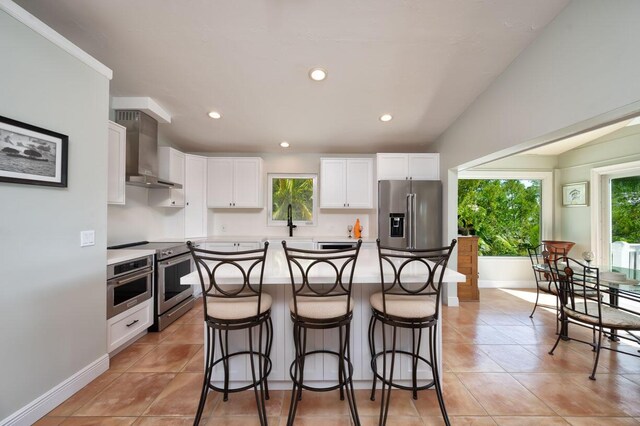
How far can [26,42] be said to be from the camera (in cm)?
150

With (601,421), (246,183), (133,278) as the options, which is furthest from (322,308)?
(246,183)

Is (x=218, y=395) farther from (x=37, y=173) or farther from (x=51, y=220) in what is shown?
(x=37, y=173)

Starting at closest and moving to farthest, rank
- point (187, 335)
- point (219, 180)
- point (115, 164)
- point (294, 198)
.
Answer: point (115, 164)
point (187, 335)
point (219, 180)
point (294, 198)

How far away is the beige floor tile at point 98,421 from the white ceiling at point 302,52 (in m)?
2.93

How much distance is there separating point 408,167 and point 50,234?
4.04 metres

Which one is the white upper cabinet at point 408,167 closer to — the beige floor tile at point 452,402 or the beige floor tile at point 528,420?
the beige floor tile at point 452,402

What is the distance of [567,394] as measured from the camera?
1827mm

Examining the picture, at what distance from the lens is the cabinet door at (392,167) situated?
3.89 metres

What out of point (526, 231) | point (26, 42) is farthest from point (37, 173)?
point (526, 231)

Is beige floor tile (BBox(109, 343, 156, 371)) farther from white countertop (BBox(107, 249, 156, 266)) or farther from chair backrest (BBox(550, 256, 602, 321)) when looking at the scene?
chair backrest (BBox(550, 256, 602, 321))

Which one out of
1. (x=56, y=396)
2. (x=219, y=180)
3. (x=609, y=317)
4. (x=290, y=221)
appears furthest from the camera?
(x=290, y=221)

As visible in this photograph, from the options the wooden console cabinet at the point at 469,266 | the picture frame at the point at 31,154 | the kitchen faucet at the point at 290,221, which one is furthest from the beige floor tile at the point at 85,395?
the wooden console cabinet at the point at 469,266

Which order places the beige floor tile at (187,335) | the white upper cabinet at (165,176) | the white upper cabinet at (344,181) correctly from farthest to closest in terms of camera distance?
the white upper cabinet at (344,181) < the white upper cabinet at (165,176) < the beige floor tile at (187,335)

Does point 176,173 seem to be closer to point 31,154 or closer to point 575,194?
point 31,154
